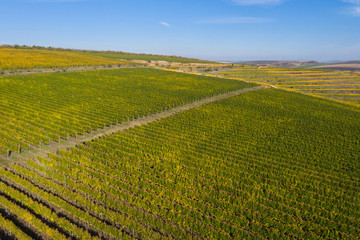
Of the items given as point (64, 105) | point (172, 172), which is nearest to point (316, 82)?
point (64, 105)

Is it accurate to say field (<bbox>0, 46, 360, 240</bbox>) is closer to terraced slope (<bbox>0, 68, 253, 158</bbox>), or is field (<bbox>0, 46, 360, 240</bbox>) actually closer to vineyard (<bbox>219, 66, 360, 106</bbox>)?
terraced slope (<bbox>0, 68, 253, 158</bbox>)

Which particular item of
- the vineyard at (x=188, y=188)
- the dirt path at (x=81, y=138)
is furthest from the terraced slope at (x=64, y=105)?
the vineyard at (x=188, y=188)

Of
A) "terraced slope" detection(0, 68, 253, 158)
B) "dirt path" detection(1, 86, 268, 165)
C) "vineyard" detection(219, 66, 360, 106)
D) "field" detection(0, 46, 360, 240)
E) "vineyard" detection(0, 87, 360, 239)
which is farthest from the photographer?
"vineyard" detection(219, 66, 360, 106)

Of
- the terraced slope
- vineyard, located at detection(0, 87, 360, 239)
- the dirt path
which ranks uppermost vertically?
the terraced slope

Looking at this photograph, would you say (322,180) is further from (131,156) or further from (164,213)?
(131,156)

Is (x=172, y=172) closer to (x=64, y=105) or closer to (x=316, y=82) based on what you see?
(x=64, y=105)

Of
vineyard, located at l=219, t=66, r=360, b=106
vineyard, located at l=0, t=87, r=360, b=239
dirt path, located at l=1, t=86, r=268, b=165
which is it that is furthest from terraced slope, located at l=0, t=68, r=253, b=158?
vineyard, located at l=219, t=66, r=360, b=106

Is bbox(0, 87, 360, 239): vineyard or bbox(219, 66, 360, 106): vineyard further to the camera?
bbox(219, 66, 360, 106): vineyard

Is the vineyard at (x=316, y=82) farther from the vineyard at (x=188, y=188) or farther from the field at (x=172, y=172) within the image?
the vineyard at (x=188, y=188)
